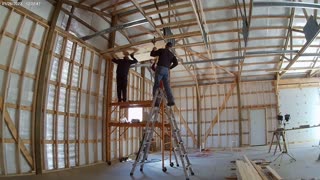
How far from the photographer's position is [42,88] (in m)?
7.29

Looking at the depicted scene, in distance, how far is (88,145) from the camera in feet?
29.3

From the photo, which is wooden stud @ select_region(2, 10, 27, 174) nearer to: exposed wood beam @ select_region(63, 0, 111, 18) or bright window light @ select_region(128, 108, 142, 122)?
exposed wood beam @ select_region(63, 0, 111, 18)

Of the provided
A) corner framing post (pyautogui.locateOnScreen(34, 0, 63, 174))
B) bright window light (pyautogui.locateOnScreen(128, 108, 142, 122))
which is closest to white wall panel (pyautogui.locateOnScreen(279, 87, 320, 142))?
bright window light (pyautogui.locateOnScreen(128, 108, 142, 122))

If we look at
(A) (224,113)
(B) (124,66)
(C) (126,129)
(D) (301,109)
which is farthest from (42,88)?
(D) (301,109)

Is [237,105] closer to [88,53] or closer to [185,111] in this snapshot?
[185,111]

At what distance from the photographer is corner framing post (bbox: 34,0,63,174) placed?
23.0 feet

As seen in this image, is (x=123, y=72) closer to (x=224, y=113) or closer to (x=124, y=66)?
(x=124, y=66)

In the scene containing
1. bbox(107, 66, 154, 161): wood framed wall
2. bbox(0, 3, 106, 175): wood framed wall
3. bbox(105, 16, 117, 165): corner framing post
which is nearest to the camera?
bbox(0, 3, 106, 175): wood framed wall

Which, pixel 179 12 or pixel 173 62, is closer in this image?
pixel 173 62

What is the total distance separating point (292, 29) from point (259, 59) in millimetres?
3901

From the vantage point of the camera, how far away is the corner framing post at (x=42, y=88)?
7.02 meters

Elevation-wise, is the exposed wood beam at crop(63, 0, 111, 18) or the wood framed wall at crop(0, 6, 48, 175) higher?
the exposed wood beam at crop(63, 0, 111, 18)

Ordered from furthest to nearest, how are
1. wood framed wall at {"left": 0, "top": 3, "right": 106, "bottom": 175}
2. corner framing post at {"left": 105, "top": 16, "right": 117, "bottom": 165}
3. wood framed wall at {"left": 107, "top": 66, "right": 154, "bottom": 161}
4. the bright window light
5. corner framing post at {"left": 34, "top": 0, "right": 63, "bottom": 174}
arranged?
the bright window light → wood framed wall at {"left": 107, "top": 66, "right": 154, "bottom": 161} → corner framing post at {"left": 105, "top": 16, "right": 117, "bottom": 165} → corner framing post at {"left": 34, "top": 0, "right": 63, "bottom": 174} → wood framed wall at {"left": 0, "top": 3, "right": 106, "bottom": 175}

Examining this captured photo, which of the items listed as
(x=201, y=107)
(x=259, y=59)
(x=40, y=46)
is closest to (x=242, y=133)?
(x=201, y=107)
